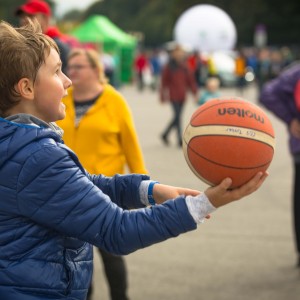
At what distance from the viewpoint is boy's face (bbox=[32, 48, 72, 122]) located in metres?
2.83

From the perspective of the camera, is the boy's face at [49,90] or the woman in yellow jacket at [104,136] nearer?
the boy's face at [49,90]

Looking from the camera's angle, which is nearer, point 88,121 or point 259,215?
point 88,121

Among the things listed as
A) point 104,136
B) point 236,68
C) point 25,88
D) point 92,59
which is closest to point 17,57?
point 25,88

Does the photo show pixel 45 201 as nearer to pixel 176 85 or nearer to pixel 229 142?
pixel 229 142

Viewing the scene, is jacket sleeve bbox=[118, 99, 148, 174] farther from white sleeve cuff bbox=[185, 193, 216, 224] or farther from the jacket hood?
white sleeve cuff bbox=[185, 193, 216, 224]

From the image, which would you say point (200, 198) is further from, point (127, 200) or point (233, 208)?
point (233, 208)

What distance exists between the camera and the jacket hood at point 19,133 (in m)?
2.75

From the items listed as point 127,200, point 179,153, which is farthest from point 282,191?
point 127,200

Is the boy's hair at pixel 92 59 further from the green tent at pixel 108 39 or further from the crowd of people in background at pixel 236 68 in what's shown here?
the green tent at pixel 108 39

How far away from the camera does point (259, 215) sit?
8883 mm

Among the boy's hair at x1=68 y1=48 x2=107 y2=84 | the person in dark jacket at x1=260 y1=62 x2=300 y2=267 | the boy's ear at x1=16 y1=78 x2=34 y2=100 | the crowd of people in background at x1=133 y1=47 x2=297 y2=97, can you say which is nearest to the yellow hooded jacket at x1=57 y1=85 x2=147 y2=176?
the boy's hair at x1=68 y1=48 x2=107 y2=84

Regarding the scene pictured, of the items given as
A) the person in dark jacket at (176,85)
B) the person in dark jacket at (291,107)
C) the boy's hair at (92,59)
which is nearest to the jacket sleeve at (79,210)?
the boy's hair at (92,59)

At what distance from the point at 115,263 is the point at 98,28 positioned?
34.8 meters

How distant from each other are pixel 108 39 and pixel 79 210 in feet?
121
